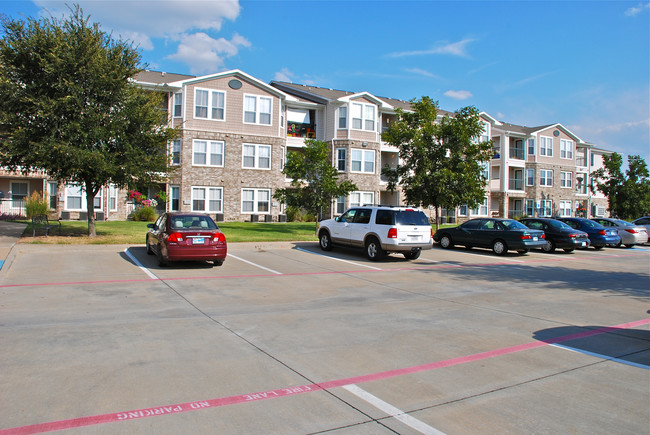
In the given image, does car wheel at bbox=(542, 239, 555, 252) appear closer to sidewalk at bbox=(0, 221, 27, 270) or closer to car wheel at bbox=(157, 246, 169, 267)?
car wheel at bbox=(157, 246, 169, 267)

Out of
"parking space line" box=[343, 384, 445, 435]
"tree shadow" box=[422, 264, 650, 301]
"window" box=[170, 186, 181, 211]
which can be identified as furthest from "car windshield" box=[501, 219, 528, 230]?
"window" box=[170, 186, 181, 211]

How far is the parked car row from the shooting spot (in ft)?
61.6

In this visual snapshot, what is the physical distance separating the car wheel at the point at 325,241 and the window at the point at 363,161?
1890cm

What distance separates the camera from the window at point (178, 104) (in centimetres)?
3098

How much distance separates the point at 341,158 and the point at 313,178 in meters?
14.3

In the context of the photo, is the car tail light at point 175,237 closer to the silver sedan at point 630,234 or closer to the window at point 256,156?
the window at point 256,156

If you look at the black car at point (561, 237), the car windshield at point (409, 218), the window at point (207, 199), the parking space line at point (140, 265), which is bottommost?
the parking space line at point (140, 265)

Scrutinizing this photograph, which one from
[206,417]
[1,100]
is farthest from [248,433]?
[1,100]

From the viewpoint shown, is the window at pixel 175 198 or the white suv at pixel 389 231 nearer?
the white suv at pixel 389 231

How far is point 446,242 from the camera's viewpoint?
2083cm

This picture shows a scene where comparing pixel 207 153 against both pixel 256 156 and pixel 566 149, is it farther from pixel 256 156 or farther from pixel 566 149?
pixel 566 149

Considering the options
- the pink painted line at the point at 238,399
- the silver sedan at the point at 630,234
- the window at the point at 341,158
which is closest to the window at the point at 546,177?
→ the window at the point at 341,158

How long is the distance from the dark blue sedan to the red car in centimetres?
1800

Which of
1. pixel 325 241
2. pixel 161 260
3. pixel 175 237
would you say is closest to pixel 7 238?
pixel 161 260
